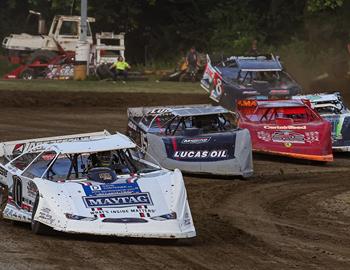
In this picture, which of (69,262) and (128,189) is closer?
(69,262)

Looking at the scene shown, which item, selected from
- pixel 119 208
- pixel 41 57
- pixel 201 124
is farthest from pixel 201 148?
pixel 41 57

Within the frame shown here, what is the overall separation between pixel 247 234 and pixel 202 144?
5.18 meters

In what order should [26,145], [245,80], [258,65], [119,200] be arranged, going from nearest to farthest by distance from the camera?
[119,200]
[26,145]
[245,80]
[258,65]

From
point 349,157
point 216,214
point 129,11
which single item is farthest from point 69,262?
point 129,11

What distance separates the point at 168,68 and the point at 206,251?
32.8m

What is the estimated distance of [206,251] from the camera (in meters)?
10.0

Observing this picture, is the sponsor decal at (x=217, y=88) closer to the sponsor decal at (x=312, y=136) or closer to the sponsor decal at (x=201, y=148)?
the sponsor decal at (x=312, y=136)

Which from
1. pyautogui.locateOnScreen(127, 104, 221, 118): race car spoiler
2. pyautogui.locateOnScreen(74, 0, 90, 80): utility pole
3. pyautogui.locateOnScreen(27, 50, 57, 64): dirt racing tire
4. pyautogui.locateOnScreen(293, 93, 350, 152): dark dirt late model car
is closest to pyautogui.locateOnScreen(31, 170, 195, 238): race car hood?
pyautogui.locateOnScreen(127, 104, 221, 118): race car spoiler

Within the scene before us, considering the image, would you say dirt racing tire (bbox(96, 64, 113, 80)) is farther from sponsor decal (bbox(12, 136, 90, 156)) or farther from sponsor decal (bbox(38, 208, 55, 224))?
sponsor decal (bbox(38, 208, 55, 224))

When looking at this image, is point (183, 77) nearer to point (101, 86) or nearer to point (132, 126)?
point (101, 86)

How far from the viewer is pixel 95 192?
1081cm

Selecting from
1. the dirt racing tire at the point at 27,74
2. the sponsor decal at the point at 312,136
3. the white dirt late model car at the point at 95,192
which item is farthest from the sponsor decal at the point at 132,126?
the dirt racing tire at the point at 27,74

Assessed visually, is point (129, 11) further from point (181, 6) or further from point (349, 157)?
point (349, 157)

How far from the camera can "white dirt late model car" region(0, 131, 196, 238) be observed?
10.4 m
